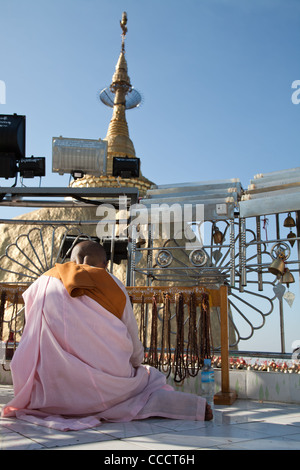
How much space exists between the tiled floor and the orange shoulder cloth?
0.80 m

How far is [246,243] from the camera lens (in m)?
5.49

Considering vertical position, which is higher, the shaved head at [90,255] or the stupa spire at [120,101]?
the stupa spire at [120,101]

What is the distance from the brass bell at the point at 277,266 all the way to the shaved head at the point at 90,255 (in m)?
2.56

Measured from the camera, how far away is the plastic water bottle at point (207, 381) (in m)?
4.00

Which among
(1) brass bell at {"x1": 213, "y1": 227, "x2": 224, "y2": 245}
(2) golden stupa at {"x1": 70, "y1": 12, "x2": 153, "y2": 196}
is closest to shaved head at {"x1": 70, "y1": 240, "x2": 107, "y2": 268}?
(1) brass bell at {"x1": 213, "y1": 227, "x2": 224, "y2": 245}

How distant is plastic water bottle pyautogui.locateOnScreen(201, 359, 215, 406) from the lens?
400cm

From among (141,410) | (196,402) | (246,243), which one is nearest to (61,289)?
(141,410)

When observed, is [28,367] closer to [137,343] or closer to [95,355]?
[95,355]

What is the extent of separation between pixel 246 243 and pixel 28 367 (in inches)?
129

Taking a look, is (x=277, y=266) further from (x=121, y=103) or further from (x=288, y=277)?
(x=121, y=103)

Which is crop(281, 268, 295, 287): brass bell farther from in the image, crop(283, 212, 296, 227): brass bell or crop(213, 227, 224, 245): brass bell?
crop(213, 227, 224, 245): brass bell

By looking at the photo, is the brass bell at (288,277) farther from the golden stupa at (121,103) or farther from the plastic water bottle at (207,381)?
the golden stupa at (121,103)
